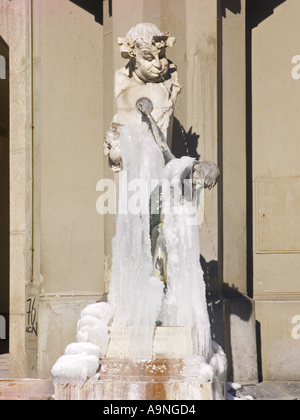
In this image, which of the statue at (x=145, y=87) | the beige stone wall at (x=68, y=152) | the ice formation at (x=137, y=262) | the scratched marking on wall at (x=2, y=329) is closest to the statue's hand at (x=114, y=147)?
the statue at (x=145, y=87)

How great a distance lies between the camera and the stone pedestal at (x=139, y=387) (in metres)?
6.37

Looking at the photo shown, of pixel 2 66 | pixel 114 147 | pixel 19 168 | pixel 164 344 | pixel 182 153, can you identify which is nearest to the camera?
pixel 164 344

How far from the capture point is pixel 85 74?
1066cm

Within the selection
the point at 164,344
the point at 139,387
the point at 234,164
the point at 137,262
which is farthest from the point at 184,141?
the point at 139,387

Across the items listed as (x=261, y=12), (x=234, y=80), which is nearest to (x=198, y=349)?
(x=234, y=80)

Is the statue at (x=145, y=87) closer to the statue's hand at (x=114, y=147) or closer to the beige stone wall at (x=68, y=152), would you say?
the statue's hand at (x=114, y=147)

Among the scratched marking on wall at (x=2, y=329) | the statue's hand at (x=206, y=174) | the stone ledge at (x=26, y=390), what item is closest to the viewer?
the stone ledge at (x=26, y=390)

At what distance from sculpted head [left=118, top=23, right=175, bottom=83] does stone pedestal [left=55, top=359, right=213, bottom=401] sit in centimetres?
272

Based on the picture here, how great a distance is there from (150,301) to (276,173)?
11.2ft

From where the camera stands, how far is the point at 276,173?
32.6 feet

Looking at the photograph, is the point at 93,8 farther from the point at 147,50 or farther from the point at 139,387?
the point at 139,387

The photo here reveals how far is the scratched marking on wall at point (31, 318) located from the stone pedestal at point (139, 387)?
4067mm

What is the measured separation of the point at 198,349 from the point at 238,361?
94.8 inches

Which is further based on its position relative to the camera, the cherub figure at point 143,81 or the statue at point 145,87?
the cherub figure at point 143,81
